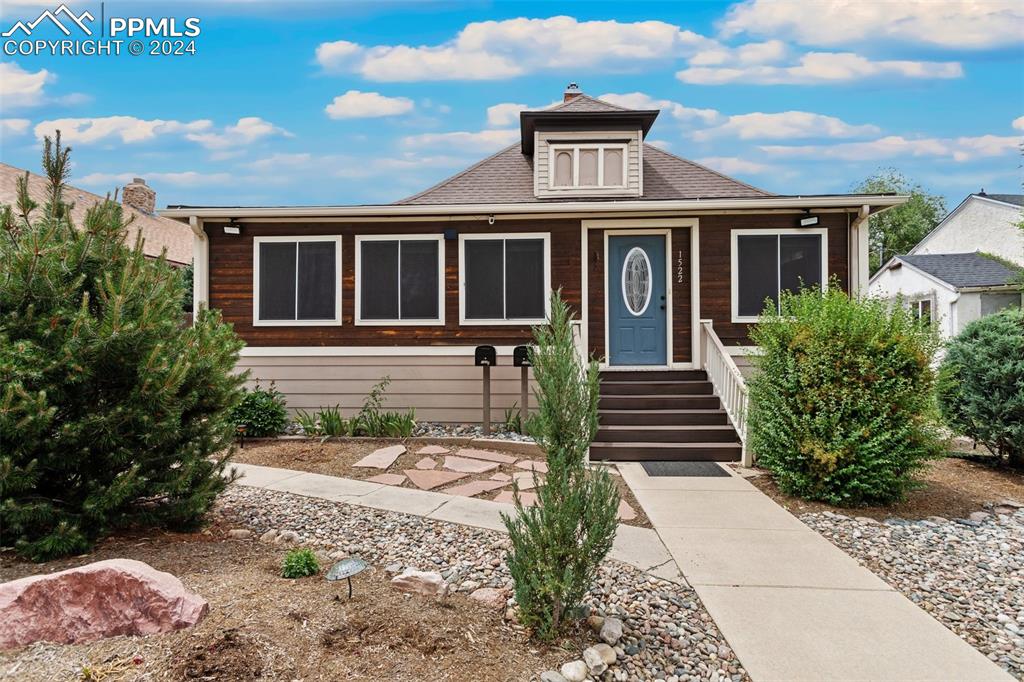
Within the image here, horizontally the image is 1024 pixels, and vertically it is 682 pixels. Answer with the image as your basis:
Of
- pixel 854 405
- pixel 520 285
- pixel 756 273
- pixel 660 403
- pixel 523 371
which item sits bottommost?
pixel 660 403

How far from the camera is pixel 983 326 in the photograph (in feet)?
19.7

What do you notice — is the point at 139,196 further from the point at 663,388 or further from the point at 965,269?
the point at 965,269

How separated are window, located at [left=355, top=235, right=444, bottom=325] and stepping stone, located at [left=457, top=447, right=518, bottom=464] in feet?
7.51

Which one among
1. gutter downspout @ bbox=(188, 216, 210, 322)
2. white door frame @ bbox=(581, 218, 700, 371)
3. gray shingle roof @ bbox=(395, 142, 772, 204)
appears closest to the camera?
gutter downspout @ bbox=(188, 216, 210, 322)

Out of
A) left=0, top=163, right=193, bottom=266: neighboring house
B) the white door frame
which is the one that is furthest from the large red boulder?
left=0, top=163, right=193, bottom=266: neighboring house

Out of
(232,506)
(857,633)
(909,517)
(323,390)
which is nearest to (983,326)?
(909,517)

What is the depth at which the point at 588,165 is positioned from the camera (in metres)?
9.30

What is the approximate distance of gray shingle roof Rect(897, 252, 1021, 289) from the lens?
47.0ft

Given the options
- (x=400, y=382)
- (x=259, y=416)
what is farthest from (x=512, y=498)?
(x=259, y=416)

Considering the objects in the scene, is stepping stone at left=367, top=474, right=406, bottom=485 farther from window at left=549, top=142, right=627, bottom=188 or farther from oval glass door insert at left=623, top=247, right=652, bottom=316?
window at left=549, top=142, right=627, bottom=188

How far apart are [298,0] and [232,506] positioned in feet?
18.9

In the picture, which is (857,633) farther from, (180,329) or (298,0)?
(298,0)

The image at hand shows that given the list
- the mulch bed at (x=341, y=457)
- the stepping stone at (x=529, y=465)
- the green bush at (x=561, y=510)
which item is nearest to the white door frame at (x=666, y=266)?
the stepping stone at (x=529, y=465)

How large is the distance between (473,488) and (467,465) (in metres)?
0.78
